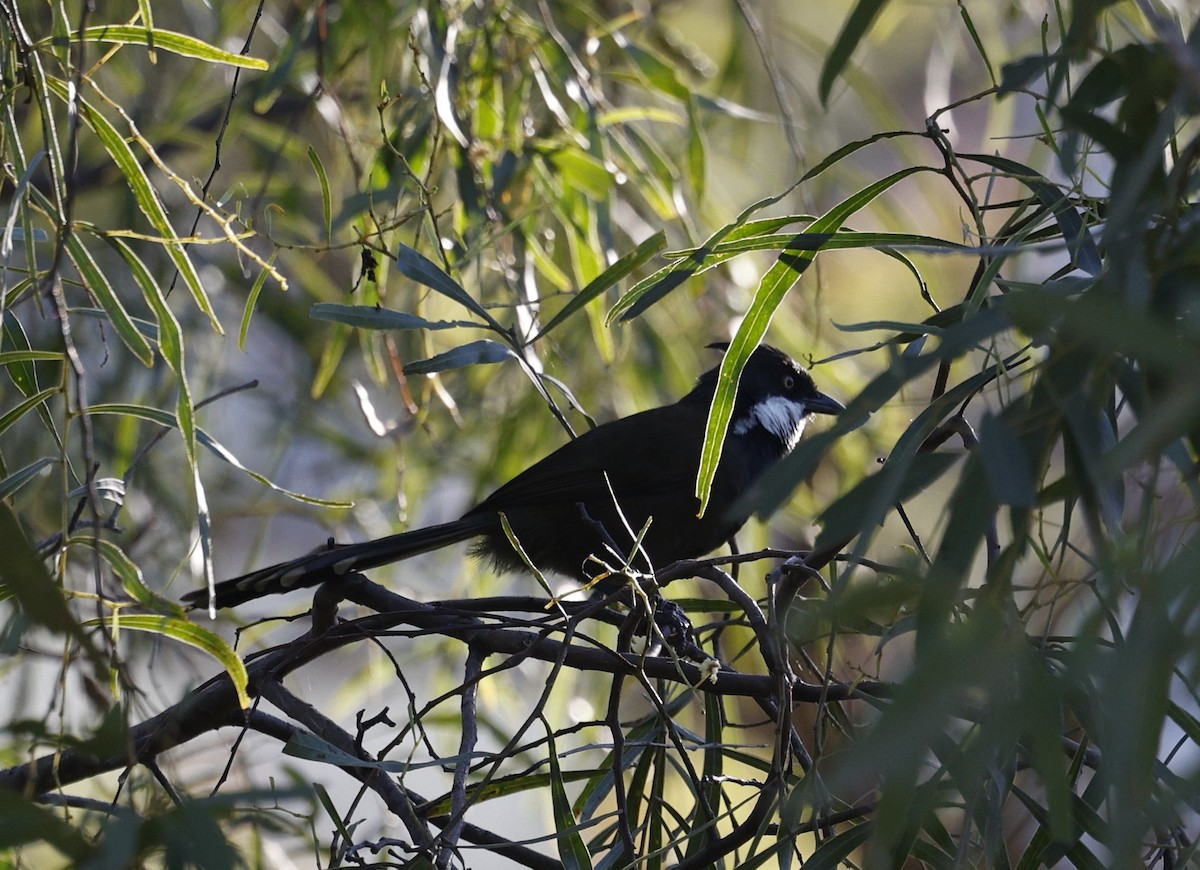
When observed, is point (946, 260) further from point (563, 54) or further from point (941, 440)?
point (941, 440)

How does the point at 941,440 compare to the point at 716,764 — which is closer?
the point at 941,440

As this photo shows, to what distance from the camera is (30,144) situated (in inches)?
140

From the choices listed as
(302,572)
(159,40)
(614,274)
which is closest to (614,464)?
(302,572)

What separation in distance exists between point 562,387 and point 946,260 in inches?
180

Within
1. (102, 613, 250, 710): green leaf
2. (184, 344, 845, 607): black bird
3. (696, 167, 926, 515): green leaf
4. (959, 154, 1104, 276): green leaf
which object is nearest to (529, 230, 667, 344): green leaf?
(696, 167, 926, 515): green leaf

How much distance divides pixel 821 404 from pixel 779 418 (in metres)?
0.15

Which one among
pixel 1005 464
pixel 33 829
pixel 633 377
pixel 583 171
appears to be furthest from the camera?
pixel 633 377

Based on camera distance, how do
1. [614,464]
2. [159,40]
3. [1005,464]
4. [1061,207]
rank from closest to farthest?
1. [1005,464]
2. [1061,207]
3. [159,40]
4. [614,464]

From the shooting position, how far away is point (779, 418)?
412 centimetres

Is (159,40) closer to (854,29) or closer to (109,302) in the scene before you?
(109,302)

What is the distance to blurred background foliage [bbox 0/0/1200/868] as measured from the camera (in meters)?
1.11

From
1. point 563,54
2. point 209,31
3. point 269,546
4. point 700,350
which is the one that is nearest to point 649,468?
point 700,350

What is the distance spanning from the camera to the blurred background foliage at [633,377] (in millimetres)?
1110

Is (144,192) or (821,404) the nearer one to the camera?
(144,192)
